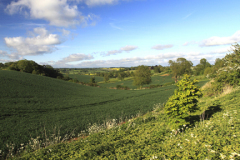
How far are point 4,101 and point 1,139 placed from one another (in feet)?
40.1

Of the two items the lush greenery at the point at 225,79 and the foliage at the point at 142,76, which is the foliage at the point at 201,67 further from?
the lush greenery at the point at 225,79

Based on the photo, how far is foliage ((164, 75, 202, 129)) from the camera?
6336mm

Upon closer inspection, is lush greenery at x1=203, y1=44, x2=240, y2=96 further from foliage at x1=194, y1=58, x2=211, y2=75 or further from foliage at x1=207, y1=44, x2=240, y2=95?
foliage at x1=194, y1=58, x2=211, y2=75

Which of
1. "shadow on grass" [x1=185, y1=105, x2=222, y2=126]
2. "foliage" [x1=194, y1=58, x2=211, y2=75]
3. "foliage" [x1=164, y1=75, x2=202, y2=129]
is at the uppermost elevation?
"foliage" [x1=194, y1=58, x2=211, y2=75]

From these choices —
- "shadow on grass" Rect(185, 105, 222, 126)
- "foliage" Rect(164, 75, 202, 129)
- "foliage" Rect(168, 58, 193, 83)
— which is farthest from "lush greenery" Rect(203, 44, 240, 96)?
"foliage" Rect(168, 58, 193, 83)

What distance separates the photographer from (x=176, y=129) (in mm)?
6402

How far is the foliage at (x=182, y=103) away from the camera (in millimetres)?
6336

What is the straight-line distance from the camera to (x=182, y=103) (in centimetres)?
641

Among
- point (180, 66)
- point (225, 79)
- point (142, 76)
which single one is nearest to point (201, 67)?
point (180, 66)

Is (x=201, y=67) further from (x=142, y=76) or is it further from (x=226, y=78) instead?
(x=226, y=78)

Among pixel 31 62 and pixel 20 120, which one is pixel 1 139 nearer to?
pixel 20 120

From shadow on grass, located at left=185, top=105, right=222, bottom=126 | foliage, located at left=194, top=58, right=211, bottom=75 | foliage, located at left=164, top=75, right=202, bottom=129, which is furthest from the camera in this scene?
foliage, located at left=194, top=58, right=211, bottom=75

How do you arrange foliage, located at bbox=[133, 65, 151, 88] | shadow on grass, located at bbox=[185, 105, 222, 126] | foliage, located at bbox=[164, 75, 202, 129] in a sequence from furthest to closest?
foliage, located at bbox=[133, 65, 151, 88], shadow on grass, located at bbox=[185, 105, 222, 126], foliage, located at bbox=[164, 75, 202, 129]

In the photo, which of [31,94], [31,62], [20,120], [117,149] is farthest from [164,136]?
[31,62]
